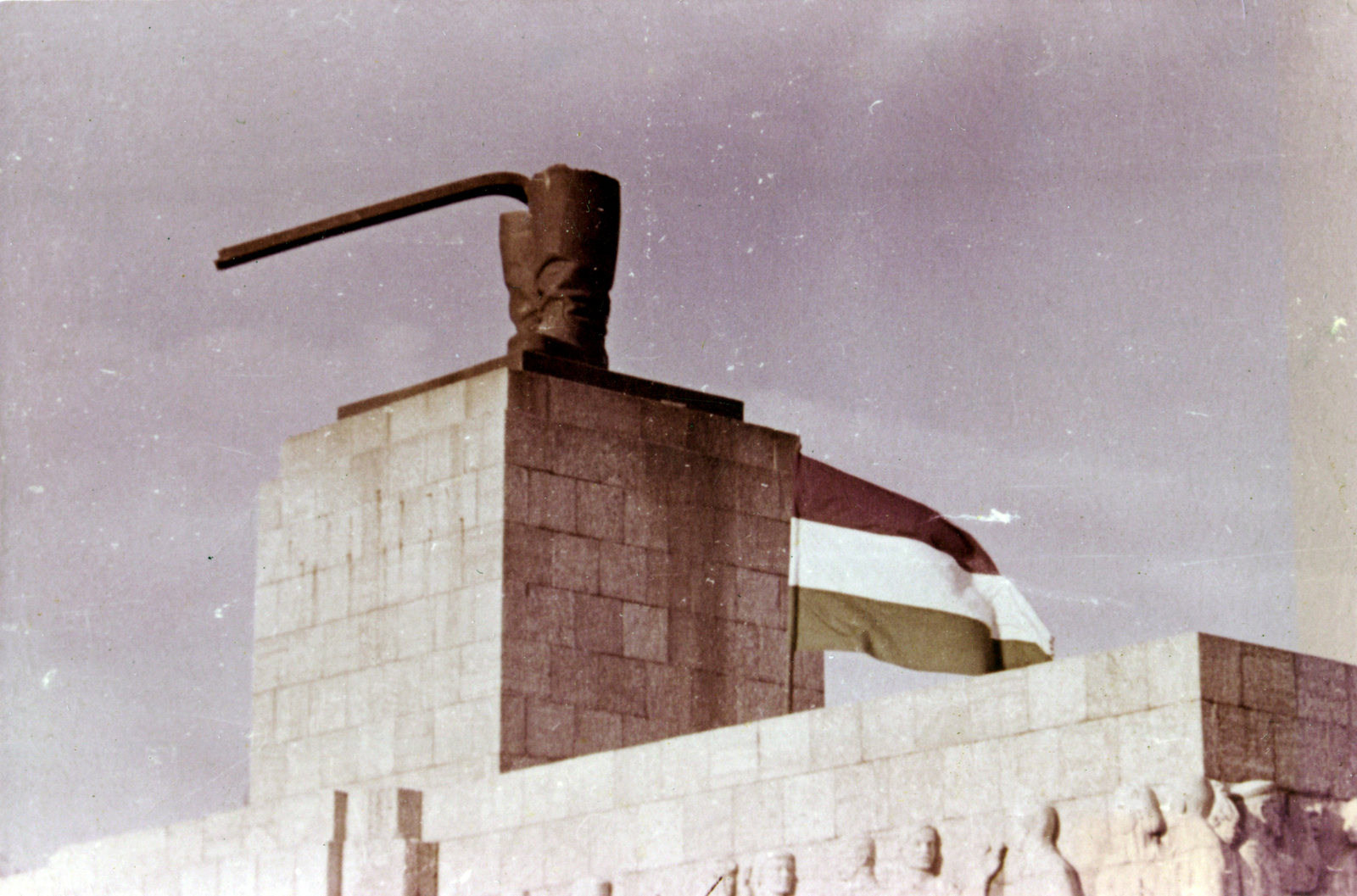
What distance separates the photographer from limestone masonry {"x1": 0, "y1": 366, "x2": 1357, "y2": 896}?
13.0 m

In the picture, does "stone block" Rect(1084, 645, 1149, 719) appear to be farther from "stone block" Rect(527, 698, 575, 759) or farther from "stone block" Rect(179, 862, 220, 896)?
"stone block" Rect(179, 862, 220, 896)

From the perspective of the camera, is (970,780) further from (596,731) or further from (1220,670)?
(596,731)

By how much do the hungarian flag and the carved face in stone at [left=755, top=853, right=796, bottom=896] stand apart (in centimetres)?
327

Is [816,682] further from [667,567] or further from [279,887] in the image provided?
[279,887]

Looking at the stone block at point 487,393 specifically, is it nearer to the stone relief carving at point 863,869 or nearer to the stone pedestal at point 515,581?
the stone pedestal at point 515,581

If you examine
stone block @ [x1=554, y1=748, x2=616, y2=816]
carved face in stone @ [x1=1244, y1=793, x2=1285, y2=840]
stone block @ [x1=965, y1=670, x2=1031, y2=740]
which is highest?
stone block @ [x1=965, y1=670, x2=1031, y2=740]

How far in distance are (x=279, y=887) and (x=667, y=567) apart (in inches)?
136

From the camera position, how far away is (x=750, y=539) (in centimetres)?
1902

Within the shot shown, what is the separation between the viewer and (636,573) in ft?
60.0

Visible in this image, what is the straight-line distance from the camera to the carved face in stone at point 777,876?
14461 mm

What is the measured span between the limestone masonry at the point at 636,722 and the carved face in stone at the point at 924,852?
13 millimetres

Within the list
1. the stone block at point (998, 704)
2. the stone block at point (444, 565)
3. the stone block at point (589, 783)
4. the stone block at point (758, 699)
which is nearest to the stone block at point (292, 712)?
the stone block at point (444, 565)

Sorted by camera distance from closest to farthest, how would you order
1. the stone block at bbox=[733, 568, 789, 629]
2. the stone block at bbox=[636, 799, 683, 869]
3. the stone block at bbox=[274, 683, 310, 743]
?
the stone block at bbox=[636, 799, 683, 869] → the stone block at bbox=[274, 683, 310, 743] → the stone block at bbox=[733, 568, 789, 629]

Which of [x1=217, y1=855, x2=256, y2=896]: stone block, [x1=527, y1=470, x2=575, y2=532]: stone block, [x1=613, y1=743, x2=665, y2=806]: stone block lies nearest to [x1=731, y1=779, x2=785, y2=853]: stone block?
[x1=613, y1=743, x2=665, y2=806]: stone block
